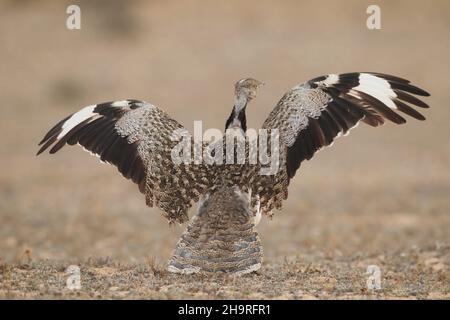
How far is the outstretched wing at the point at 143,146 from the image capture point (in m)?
9.02

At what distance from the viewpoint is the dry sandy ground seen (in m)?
9.41

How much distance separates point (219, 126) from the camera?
2647cm

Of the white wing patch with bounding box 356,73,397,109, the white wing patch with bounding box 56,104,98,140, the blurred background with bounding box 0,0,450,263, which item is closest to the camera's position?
the white wing patch with bounding box 356,73,397,109

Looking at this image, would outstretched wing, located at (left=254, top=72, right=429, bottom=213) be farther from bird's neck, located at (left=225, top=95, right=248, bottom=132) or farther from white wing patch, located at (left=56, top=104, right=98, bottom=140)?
white wing patch, located at (left=56, top=104, right=98, bottom=140)

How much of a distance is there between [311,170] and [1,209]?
9.38 meters

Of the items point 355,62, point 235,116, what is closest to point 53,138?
point 235,116

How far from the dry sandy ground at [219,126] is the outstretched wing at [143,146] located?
0.96 metres

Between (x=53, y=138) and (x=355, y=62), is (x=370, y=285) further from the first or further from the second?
(x=355, y=62)

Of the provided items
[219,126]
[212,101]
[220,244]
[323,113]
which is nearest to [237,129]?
[323,113]

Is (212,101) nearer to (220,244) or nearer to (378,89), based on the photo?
(378,89)

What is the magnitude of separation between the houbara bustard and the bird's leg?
1 cm

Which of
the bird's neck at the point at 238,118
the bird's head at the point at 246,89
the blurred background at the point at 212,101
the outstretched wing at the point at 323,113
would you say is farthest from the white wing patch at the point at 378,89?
the blurred background at the point at 212,101

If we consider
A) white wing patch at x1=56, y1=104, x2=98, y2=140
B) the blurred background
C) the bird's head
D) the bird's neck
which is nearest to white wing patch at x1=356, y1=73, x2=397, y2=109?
the bird's head

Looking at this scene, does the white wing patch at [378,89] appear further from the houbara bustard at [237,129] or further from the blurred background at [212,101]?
the blurred background at [212,101]
